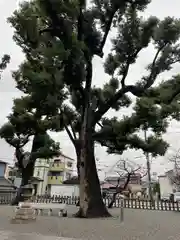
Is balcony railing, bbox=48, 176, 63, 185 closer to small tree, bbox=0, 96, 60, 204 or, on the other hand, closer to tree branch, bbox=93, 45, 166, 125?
small tree, bbox=0, 96, 60, 204

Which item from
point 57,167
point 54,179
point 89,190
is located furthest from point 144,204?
point 57,167

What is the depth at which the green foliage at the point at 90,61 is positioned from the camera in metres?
6.71

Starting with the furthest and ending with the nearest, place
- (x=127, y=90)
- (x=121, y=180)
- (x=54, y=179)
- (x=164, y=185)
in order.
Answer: (x=164, y=185) → (x=54, y=179) → (x=121, y=180) → (x=127, y=90)

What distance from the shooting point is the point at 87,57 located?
27.1 feet

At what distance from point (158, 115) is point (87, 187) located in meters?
3.62

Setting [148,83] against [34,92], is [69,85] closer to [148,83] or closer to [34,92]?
[34,92]

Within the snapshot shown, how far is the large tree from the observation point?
683cm

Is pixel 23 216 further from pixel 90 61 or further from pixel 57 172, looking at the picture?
pixel 57 172

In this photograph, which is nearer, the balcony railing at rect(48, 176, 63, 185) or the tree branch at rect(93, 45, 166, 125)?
the tree branch at rect(93, 45, 166, 125)

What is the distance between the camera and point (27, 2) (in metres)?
7.71

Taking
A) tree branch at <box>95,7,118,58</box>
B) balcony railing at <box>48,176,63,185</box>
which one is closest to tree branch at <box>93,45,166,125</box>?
tree branch at <box>95,7,118,58</box>

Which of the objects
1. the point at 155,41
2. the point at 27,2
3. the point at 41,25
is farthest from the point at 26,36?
the point at 155,41

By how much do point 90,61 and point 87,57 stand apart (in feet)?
1.02

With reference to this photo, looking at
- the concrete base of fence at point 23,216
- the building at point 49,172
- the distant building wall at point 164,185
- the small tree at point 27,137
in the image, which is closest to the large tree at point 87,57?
the concrete base of fence at point 23,216
